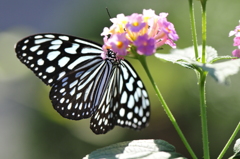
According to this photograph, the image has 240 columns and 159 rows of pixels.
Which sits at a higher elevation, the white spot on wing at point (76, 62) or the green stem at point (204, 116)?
the white spot on wing at point (76, 62)

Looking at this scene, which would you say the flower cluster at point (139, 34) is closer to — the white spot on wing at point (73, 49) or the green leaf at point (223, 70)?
the green leaf at point (223, 70)

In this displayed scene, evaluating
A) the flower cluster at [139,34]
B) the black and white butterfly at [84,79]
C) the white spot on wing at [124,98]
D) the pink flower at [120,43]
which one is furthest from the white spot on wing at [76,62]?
the pink flower at [120,43]

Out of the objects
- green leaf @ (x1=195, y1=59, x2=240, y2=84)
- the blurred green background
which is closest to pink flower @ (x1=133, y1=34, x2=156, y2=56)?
green leaf @ (x1=195, y1=59, x2=240, y2=84)

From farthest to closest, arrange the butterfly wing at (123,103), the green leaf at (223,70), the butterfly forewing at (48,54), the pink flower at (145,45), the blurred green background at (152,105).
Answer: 1. the blurred green background at (152,105)
2. the butterfly forewing at (48,54)
3. the butterfly wing at (123,103)
4. the pink flower at (145,45)
5. the green leaf at (223,70)

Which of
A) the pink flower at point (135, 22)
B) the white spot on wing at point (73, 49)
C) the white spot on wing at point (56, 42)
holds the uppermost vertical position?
the white spot on wing at point (56, 42)

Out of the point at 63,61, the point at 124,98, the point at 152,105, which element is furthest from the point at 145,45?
the point at 152,105

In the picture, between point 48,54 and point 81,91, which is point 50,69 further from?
point 81,91
